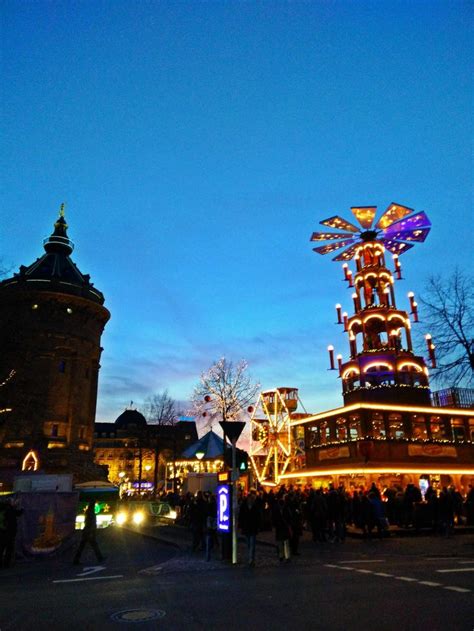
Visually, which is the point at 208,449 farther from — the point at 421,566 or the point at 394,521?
the point at 421,566

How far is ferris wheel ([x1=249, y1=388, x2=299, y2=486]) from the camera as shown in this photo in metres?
37.8

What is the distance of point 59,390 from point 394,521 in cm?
4796

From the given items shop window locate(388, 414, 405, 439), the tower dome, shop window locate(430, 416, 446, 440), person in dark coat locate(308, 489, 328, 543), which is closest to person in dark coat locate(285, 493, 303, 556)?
person in dark coat locate(308, 489, 328, 543)

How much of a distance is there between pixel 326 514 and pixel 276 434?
65.0 feet

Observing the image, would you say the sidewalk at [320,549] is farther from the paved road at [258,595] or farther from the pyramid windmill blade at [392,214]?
the pyramid windmill blade at [392,214]

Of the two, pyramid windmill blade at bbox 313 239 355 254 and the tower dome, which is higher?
pyramid windmill blade at bbox 313 239 355 254

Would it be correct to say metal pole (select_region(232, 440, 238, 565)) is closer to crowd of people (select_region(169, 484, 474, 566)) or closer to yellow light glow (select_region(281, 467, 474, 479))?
crowd of people (select_region(169, 484, 474, 566))

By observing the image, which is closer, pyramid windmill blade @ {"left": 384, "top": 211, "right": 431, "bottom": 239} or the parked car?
the parked car

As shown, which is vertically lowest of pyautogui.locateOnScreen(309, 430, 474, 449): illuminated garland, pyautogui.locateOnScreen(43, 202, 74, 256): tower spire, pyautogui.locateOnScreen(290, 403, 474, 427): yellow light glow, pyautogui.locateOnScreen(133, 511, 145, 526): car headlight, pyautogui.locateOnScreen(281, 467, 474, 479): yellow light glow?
pyautogui.locateOnScreen(133, 511, 145, 526): car headlight

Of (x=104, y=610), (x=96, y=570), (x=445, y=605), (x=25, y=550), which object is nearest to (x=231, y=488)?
(x=96, y=570)

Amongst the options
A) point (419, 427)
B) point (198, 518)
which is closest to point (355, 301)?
point (419, 427)

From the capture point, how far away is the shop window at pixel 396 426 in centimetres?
3050

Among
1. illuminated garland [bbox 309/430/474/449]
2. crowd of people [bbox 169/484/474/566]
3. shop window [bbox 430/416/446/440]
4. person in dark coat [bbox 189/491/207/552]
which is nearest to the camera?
crowd of people [bbox 169/484/474/566]

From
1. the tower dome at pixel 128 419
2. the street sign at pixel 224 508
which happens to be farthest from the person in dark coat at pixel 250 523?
the tower dome at pixel 128 419
